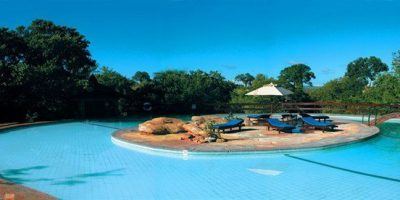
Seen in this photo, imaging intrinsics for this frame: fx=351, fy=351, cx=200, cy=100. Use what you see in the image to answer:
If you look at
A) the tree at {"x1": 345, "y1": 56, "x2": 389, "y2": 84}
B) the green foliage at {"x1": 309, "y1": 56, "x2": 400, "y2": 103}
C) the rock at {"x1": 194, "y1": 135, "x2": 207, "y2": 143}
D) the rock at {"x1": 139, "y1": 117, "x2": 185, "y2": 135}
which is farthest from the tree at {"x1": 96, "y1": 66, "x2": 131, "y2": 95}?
the tree at {"x1": 345, "y1": 56, "x2": 389, "y2": 84}

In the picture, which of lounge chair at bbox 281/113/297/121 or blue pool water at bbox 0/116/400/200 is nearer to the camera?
blue pool water at bbox 0/116/400/200

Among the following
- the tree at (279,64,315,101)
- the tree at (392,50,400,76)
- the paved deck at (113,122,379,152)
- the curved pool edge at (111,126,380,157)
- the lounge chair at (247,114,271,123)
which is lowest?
the curved pool edge at (111,126,380,157)

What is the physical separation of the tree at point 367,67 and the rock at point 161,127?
64076mm

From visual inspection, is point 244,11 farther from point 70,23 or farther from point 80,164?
point 80,164

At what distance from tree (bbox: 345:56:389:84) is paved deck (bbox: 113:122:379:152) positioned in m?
62.8

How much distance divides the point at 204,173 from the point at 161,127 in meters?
5.92

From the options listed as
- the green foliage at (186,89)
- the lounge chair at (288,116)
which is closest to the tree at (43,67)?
the green foliage at (186,89)

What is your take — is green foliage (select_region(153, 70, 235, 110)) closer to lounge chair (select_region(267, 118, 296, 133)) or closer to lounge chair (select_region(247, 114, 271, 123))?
lounge chair (select_region(247, 114, 271, 123))

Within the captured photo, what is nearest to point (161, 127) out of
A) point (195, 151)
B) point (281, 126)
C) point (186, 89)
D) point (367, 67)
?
point (195, 151)

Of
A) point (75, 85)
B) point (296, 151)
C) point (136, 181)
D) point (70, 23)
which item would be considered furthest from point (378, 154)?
point (70, 23)

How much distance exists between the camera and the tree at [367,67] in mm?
70613

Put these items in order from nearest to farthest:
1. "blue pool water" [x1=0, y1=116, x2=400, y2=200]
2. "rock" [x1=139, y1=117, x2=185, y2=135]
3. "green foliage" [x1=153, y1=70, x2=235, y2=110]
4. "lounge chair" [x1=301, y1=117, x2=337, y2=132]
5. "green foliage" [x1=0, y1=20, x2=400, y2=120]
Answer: "blue pool water" [x1=0, y1=116, x2=400, y2=200] → "rock" [x1=139, y1=117, x2=185, y2=135] → "lounge chair" [x1=301, y1=117, x2=337, y2=132] → "green foliage" [x1=0, y1=20, x2=400, y2=120] → "green foliage" [x1=153, y1=70, x2=235, y2=110]

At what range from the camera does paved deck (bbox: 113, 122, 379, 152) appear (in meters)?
10.4

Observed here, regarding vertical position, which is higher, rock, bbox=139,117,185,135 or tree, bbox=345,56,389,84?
tree, bbox=345,56,389,84
